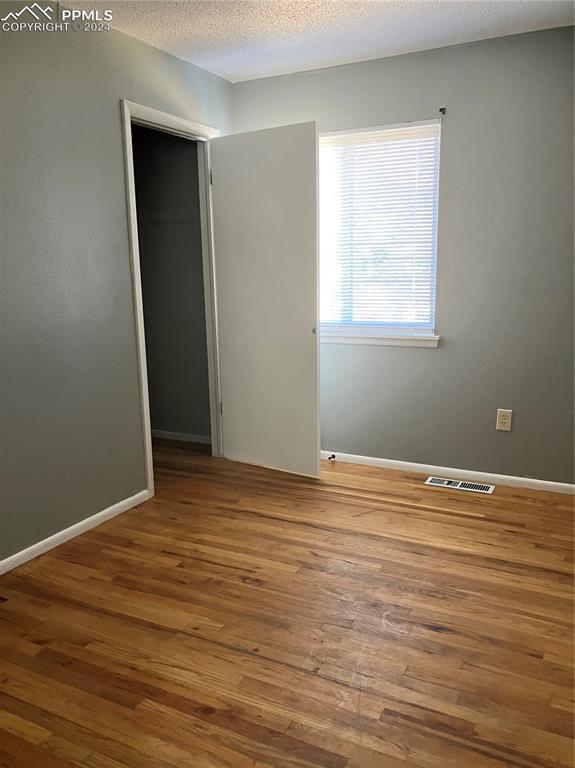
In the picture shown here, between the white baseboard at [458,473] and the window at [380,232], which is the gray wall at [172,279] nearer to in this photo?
the window at [380,232]

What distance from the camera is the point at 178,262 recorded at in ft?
14.7

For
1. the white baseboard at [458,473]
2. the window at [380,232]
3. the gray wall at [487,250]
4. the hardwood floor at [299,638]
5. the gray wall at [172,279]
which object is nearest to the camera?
the hardwood floor at [299,638]

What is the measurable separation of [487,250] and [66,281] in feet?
7.38

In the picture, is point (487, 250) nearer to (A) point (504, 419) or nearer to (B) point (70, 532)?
(A) point (504, 419)

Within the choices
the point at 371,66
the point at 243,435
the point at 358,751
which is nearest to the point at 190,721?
the point at 358,751

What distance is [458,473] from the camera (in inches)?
147

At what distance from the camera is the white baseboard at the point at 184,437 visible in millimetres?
4645

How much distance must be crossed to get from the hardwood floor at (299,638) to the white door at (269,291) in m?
0.65

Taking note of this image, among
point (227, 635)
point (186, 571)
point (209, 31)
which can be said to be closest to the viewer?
point (227, 635)

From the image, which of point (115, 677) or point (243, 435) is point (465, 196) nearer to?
point (243, 435)

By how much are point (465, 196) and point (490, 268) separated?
16.9 inches

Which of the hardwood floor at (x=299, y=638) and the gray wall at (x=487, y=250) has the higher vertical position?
the gray wall at (x=487, y=250)

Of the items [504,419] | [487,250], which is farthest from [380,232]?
[504,419]

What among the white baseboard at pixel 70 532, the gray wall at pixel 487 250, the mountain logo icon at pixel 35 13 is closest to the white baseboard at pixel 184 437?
the white baseboard at pixel 70 532
